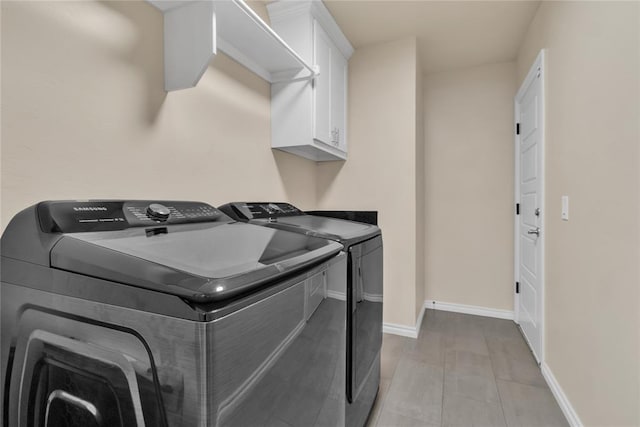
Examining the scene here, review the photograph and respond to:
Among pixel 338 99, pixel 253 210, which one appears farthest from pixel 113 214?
pixel 338 99

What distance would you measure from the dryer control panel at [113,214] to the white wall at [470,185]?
112 inches

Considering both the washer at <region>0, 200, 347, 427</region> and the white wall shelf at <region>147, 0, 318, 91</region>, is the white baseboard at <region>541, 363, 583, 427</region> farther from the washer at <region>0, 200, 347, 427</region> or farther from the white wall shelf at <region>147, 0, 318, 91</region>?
the white wall shelf at <region>147, 0, 318, 91</region>

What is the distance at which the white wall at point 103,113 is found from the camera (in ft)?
3.00

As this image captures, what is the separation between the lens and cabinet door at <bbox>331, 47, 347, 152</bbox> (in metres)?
2.54

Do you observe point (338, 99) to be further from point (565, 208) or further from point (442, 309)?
point (442, 309)

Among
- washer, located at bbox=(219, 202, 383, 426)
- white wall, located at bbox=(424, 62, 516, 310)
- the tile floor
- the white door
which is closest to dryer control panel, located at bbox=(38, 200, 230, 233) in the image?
washer, located at bbox=(219, 202, 383, 426)

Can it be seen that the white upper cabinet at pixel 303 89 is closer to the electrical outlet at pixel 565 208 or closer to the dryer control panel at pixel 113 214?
the dryer control panel at pixel 113 214

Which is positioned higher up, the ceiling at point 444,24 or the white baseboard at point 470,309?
the ceiling at point 444,24

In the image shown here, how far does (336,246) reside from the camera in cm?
110

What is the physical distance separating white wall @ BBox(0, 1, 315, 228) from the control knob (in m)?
0.22

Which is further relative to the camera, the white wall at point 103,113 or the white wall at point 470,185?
the white wall at point 470,185

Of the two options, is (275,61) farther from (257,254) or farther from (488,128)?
(488,128)

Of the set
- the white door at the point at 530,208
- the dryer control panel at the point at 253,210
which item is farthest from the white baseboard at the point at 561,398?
the dryer control panel at the point at 253,210

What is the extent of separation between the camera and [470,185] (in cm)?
334
